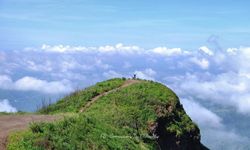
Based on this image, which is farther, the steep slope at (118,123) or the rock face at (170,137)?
the rock face at (170,137)

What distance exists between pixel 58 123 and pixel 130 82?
22.9 metres

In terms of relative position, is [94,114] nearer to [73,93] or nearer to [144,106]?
[144,106]

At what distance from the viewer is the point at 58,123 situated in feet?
108

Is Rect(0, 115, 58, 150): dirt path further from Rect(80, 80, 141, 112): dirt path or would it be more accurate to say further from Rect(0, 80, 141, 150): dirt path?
Rect(80, 80, 141, 112): dirt path

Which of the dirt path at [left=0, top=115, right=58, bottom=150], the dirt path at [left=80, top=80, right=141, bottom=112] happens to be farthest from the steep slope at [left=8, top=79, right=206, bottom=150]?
the dirt path at [left=0, top=115, right=58, bottom=150]

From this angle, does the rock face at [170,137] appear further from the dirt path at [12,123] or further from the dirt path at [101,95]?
the dirt path at [12,123]

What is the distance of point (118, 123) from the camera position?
41.3 meters

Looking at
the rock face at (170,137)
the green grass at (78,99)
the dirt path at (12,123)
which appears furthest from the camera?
the green grass at (78,99)

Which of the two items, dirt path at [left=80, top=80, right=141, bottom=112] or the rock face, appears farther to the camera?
dirt path at [left=80, top=80, right=141, bottom=112]

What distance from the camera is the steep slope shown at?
30.4m

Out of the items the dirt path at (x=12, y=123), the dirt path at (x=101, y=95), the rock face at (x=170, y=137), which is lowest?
the dirt path at (x=12, y=123)

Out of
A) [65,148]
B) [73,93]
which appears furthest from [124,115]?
[65,148]

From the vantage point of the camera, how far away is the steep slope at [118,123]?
3038 cm

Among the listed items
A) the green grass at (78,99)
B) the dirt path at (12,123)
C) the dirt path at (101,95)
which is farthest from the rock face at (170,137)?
the dirt path at (12,123)
